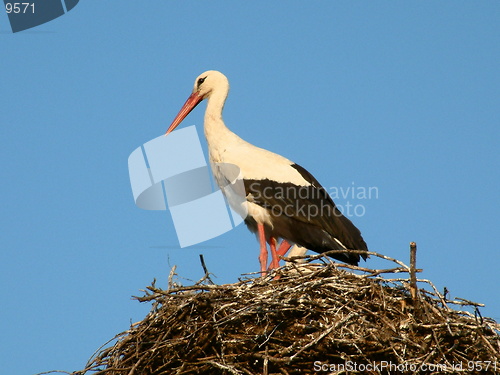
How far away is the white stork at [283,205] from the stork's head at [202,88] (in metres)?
0.80

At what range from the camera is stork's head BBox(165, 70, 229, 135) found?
9172mm

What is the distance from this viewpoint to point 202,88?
9312 millimetres

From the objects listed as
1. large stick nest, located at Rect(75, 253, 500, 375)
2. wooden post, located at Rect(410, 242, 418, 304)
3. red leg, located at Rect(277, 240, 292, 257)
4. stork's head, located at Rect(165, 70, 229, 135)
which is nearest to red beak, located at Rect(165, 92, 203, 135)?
stork's head, located at Rect(165, 70, 229, 135)

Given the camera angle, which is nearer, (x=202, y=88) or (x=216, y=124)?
(x=216, y=124)

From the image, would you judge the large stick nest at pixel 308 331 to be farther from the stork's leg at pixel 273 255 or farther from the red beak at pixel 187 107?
the red beak at pixel 187 107

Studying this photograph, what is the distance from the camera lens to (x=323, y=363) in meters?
6.10

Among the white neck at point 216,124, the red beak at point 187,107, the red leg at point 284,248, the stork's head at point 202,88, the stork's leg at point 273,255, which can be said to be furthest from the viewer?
the red beak at point 187,107

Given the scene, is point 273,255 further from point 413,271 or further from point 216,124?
point 413,271

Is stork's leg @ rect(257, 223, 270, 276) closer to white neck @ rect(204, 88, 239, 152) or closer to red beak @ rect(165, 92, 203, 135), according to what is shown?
white neck @ rect(204, 88, 239, 152)

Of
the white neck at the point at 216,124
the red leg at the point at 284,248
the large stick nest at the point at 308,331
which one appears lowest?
the large stick nest at the point at 308,331

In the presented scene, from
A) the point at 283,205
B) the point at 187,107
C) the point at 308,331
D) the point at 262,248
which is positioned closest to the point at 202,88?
the point at 187,107

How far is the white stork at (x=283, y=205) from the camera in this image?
26.8 feet

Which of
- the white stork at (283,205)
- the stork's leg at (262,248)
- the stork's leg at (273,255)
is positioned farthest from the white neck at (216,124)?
the stork's leg at (273,255)

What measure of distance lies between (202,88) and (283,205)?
1705 millimetres
